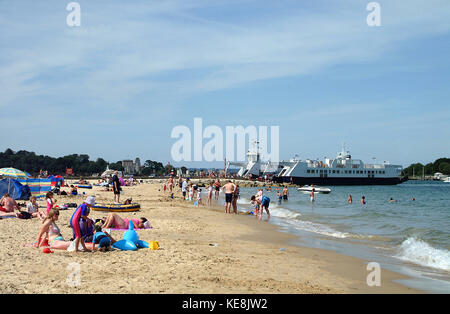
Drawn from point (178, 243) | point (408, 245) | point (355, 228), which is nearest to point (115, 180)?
point (178, 243)

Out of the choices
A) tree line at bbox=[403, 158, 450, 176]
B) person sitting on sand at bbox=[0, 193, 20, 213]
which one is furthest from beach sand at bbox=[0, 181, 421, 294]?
tree line at bbox=[403, 158, 450, 176]

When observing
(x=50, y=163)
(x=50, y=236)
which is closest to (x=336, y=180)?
(x=50, y=163)

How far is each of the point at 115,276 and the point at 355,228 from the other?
12974 mm

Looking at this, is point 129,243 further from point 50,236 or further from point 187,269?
point 187,269

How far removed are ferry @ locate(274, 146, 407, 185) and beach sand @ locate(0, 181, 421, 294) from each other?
73.1 m

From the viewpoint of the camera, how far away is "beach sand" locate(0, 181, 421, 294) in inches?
227

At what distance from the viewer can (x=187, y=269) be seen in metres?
6.94

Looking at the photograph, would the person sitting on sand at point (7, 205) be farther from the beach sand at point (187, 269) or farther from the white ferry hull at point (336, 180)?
the white ferry hull at point (336, 180)

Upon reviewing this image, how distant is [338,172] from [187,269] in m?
82.6

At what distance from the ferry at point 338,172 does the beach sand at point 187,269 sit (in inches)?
2877

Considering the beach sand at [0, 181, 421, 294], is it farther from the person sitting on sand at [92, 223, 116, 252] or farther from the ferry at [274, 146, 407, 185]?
the ferry at [274, 146, 407, 185]

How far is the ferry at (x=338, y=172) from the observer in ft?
271

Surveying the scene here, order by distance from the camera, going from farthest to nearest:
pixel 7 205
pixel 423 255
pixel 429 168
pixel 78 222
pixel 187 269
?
pixel 429 168, pixel 7 205, pixel 423 255, pixel 78 222, pixel 187 269
